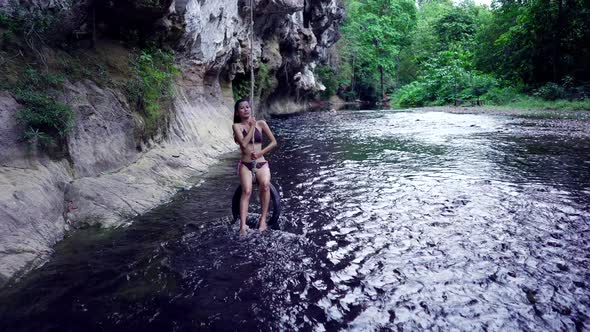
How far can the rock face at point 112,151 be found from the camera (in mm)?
5336

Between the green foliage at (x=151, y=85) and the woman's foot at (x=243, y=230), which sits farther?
the green foliage at (x=151, y=85)

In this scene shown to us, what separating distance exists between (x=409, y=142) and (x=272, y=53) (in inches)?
621

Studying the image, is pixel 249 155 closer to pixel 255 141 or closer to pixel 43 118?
pixel 255 141

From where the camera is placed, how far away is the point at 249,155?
19.2 ft

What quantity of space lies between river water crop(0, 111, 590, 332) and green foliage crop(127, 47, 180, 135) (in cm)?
276

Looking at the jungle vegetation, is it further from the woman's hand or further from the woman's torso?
the woman's hand

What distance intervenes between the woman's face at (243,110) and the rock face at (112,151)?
106 inches

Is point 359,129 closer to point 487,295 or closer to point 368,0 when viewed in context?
point 487,295

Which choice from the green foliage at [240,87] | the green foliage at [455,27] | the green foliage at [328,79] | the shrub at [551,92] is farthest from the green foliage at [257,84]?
the green foliage at [455,27]

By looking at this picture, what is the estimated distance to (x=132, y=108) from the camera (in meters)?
9.29

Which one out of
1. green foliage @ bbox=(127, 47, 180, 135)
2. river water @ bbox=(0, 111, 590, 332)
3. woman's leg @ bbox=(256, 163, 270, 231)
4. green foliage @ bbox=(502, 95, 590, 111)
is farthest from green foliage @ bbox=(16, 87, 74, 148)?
green foliage @ bbox=(502, 95, 590, 111)

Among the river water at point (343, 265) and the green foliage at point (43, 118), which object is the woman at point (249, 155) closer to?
the river water at point (343, 265)

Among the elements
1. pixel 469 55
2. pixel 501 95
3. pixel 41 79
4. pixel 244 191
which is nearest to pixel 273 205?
pixel 244 191

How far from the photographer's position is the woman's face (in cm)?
586
